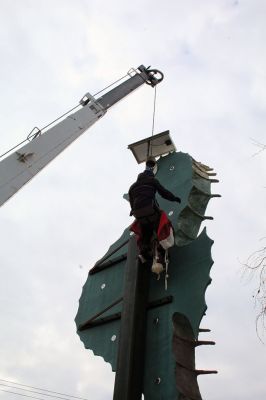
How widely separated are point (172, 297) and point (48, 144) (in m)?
2.61

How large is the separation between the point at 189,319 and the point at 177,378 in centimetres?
61

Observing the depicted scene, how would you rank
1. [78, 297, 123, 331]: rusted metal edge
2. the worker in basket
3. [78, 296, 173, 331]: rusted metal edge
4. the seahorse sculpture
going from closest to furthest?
the seahorse sculpture → [78, 296, 173, 331]: rusted metal edge → the worker in basket → [78, 297, 123, 331]: rusted metal edge

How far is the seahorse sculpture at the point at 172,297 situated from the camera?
4.65 m

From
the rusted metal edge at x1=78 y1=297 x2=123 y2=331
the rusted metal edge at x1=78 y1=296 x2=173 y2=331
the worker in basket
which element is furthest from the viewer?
the rusted metal edge at x1=78 y1=297 x2=123 y2=331

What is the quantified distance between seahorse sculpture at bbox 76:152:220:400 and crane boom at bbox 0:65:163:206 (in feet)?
4.58

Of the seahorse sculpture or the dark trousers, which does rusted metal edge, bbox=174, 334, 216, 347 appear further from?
the dark trousers

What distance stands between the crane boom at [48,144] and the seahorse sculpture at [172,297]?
4.58 ft

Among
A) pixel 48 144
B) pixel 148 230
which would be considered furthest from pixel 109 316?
pixel 48 144

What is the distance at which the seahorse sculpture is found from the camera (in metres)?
4.65

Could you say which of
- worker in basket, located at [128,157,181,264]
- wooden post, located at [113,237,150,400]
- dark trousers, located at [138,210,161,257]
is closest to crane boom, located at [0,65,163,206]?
worker in basket, located at [128,157,181,264]

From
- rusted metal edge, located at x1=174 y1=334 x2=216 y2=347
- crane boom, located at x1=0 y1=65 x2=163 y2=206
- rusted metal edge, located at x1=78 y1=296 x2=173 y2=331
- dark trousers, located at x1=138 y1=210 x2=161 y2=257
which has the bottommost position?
rusted metal edge, located at x1=174 y1=334 x2=216 y2=347

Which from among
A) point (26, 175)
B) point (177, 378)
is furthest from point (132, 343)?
point (26, 175)

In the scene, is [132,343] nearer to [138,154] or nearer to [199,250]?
[199,250]

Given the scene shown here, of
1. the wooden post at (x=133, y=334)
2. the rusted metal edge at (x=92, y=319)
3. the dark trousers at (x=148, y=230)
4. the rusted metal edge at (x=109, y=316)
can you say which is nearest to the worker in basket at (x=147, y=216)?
the dark trousers at (x=148, y=230)
